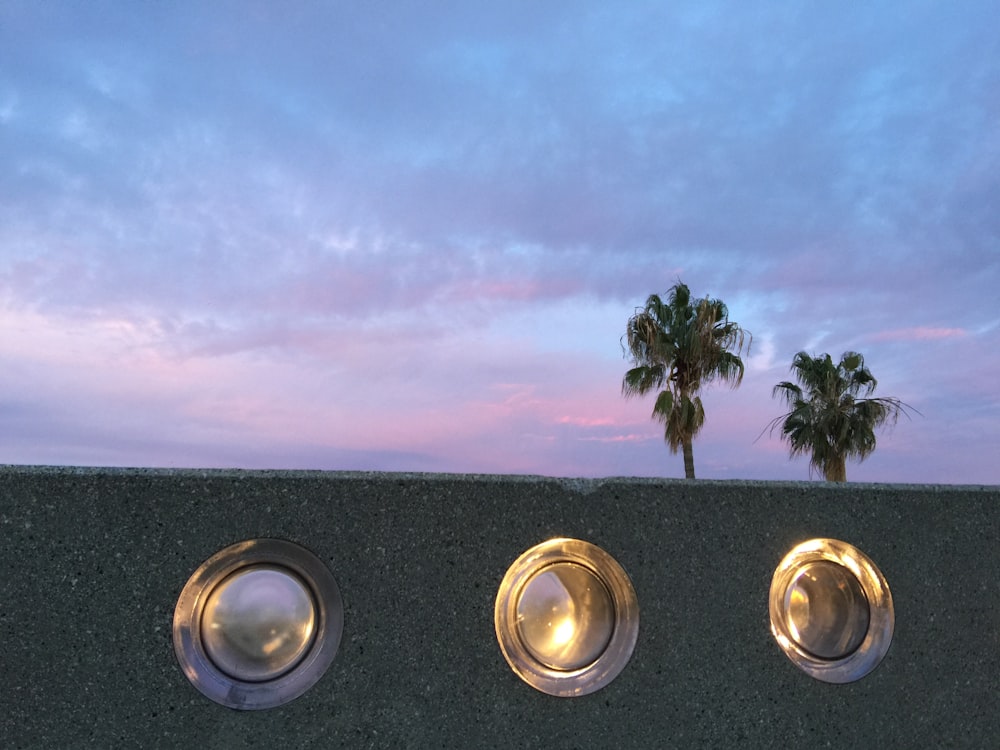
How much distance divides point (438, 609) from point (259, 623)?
16.5 inches

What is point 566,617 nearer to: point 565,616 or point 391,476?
point 565,616

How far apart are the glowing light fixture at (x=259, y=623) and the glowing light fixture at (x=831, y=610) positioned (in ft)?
3.96

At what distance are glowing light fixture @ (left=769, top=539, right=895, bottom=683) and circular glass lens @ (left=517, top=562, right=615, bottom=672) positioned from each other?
1.62ft

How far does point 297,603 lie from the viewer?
6.53ft

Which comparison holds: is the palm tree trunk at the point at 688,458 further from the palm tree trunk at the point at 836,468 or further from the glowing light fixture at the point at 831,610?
the glowing light fixture at the point at 831,610

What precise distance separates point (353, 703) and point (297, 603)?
0.88 feet

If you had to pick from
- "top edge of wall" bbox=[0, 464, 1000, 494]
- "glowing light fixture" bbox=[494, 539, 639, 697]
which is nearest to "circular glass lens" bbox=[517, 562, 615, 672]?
"glowing light fixture" bbox=[494, 539, 639, 697]

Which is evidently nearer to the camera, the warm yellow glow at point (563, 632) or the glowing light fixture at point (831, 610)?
the warm yellow glow at point (563, 632)

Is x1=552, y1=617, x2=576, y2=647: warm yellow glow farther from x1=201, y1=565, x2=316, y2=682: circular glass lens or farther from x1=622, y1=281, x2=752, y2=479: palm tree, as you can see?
x1=622, y1=281, x2=752, y2=479: palm tree

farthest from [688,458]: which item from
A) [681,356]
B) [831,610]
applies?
[831,610]

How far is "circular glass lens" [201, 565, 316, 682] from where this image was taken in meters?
1.96

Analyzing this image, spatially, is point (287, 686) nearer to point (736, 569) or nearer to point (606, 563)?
point (606, 563)

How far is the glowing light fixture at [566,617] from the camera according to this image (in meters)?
2.09

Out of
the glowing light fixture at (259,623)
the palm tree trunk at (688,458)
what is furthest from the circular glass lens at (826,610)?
the palm tree trunk at (688,458)
